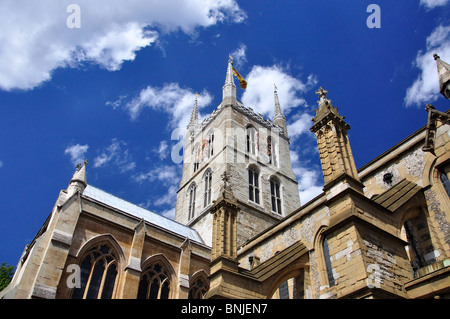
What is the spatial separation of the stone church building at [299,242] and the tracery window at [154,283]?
5 centimetres

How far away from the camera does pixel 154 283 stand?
58.8 ft

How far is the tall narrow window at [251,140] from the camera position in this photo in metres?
33.0

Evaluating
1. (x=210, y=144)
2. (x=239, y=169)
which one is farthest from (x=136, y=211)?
(x=210, y=144)

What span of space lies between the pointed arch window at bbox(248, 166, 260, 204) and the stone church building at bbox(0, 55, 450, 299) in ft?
6.49

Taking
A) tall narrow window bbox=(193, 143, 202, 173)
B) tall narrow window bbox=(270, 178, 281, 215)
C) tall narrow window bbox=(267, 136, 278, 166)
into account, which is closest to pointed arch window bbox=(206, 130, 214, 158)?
tall narrow window bbox=(193, 143, 202, 173)

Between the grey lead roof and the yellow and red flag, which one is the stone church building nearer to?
the grey lead roof

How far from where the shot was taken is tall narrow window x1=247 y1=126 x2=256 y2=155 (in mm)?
32969

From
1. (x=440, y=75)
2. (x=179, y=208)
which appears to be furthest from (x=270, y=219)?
(x=440, y=75)

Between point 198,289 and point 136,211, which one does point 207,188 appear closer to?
point 136,211

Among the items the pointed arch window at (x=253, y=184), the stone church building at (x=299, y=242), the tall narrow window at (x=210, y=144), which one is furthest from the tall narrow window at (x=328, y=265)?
the tall narrow window at (x=210, y=144)
